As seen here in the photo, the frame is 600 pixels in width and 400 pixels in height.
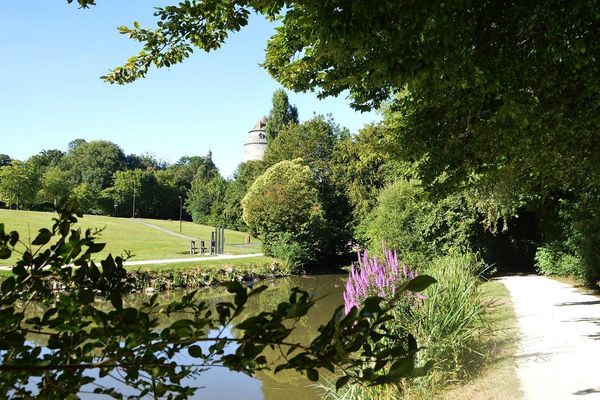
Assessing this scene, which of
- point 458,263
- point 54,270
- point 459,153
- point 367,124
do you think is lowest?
point 458,263

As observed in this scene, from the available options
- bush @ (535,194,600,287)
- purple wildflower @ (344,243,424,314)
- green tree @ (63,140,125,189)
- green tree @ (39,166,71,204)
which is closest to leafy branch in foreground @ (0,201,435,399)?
purple wildflower @ (344,243,424,314)

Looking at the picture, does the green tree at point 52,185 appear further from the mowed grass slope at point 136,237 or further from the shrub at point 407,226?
the shrub at point 407,226

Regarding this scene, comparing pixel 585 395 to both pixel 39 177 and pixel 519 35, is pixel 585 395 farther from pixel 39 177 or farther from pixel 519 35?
pixel 39 177

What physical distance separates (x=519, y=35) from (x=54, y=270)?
3902mm

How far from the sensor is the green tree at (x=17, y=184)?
46188 millimetres

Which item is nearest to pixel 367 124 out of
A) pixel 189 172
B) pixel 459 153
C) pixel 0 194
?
pixel 459 153

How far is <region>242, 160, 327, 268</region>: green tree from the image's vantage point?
27.6 metres

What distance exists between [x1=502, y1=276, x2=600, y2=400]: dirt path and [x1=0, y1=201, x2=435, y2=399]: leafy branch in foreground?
5.04 m

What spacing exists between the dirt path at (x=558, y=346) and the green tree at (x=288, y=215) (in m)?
15.6

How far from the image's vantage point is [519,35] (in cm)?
390

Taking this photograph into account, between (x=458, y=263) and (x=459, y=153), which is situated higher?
(x=459, y=153)

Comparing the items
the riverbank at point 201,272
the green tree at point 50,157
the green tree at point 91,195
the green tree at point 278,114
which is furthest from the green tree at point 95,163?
the riverbank at point 201,272

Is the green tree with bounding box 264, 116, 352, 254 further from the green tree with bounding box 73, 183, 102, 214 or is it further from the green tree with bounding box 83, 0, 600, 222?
the green tree with bounding box 73, 183, 102, 214

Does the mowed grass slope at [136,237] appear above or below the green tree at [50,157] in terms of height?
below
